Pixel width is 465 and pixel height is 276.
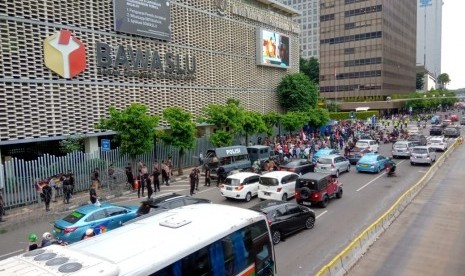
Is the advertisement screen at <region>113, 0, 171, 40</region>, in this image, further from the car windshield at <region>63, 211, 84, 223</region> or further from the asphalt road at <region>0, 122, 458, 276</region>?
the car windshield at <region>63, 211, 84, 223</region>

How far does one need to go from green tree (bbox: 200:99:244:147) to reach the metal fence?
12.8ft

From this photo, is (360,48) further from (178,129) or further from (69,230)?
(69,230)

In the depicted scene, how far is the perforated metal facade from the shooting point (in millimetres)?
22391

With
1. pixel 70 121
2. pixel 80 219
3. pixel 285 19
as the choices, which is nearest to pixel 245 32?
pixel 285 19

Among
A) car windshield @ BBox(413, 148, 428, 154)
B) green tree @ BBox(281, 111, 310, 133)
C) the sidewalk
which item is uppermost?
green tree @ BBox(281, 111, 310, 133)

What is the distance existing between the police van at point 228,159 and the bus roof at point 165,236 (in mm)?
17313

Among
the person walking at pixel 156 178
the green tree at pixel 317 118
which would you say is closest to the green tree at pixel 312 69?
the green tree at pixel 317 118

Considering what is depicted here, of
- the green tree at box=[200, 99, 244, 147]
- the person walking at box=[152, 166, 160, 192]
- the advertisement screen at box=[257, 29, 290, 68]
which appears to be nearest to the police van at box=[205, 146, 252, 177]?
the green tree at box=[200, 99, 244, 147]

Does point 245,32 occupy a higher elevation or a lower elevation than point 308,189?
higher

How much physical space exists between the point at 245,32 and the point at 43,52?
24103 millimetres

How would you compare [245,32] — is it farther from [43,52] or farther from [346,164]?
[43,52]

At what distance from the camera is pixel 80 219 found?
13734mm

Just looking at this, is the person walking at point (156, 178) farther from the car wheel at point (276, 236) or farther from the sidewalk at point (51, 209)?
the car wheel at point (276, 236)

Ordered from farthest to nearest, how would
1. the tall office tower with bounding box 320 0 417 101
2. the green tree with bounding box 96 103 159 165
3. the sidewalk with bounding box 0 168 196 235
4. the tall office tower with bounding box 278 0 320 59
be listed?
the tall office tower with bounding box 278 0 320 59 → the tall office tower with bounding box 320 0 417 101 → the green tree with bounding box 96 103 159 165 → the sidewalk with bounding box 0 168 196 235
